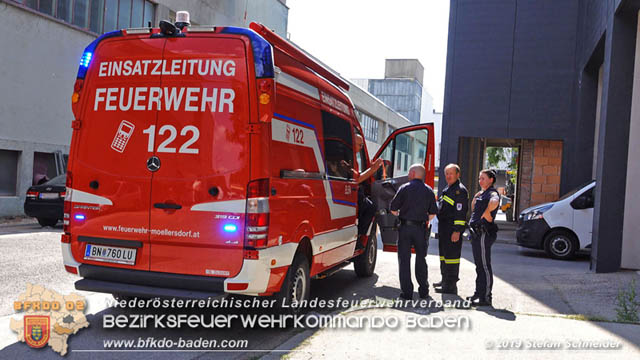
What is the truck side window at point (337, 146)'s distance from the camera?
22.8 feet

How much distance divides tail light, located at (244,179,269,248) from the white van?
365 inches

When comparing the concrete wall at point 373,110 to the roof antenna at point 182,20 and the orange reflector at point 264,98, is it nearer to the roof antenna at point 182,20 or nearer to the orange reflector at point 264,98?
the roof antenna at point 182,20

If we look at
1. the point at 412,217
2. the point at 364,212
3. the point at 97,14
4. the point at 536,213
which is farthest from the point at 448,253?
the point at 97,14

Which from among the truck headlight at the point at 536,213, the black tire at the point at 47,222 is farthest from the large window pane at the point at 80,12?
the truck headlight at the point at 536,213

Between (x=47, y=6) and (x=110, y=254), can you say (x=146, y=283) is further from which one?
(x=47, y=6)

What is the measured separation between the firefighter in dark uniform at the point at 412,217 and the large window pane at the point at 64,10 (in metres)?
15.7

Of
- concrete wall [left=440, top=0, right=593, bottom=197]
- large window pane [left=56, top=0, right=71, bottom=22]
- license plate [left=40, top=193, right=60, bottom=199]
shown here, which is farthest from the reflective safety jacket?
large window pane [left=56, top=0, right=71, bottom=22]

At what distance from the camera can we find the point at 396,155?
10328mm

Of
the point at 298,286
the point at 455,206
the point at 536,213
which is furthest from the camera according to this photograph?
the point at 536,213

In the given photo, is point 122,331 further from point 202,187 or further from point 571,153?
point 571,153

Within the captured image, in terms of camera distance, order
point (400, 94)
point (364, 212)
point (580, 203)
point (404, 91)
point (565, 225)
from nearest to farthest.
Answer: point (364, 212) < point (580, 203) < point (565, 225) < point (404, 91) < point (400, 94)

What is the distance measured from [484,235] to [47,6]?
16335 mm

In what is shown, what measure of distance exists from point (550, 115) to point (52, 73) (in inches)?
604

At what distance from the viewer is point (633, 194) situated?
10359 mm
